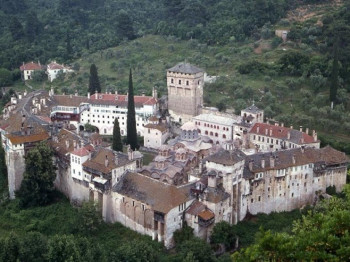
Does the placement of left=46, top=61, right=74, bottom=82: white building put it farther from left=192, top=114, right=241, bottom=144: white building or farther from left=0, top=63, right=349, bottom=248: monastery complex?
left=192, top=114, right=241, bottom=144: white building

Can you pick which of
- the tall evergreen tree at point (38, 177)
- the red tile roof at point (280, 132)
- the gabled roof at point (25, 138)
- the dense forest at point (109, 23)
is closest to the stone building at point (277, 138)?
the red tile roof at point (280, 132)

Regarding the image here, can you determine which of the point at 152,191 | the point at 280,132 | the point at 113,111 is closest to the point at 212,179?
the point at 152,191

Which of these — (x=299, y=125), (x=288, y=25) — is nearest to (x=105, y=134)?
(x=299, y=125)

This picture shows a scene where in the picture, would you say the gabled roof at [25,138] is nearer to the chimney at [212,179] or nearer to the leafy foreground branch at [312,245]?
the chimney at [212,179]

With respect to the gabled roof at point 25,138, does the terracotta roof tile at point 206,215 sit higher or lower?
lower

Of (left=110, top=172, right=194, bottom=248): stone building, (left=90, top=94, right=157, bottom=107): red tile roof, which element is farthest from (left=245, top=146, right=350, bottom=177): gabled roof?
(left=90, top=94, right=157, bottom=107): red tile roof

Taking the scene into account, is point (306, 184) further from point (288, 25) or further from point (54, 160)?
point (288, 25)

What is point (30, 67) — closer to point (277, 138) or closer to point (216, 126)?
point (216, 126)
